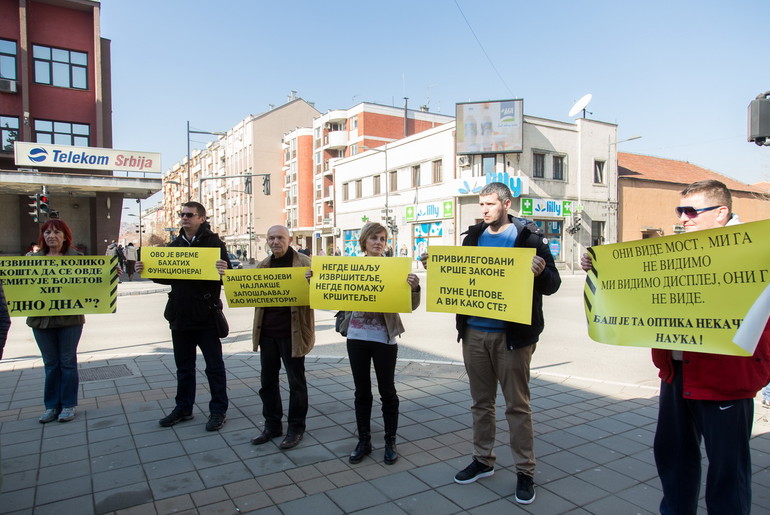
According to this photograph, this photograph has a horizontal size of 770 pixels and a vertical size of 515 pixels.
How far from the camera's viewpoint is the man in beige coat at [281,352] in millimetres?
4559

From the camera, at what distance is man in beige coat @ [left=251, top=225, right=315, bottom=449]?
15.0 feet

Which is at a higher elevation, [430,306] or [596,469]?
[430,306]

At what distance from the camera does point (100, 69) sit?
92.2 ft

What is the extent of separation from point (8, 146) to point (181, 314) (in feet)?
92.4

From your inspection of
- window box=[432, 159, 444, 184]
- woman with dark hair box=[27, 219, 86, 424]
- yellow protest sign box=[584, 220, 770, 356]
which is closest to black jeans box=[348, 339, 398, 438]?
yellow protest sign box=[584, 220, 770, 356]

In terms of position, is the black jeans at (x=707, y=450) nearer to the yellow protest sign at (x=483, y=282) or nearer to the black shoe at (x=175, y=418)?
the yellow protest sign at (x=483, y=282)

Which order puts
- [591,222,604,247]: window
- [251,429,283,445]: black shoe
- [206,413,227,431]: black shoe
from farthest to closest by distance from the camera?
[591,222,604,247]: window → [206,413,227,431]: black shoe → [251,429,283,445]: black shoe

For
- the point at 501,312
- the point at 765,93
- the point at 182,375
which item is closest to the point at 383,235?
the point at 501,312

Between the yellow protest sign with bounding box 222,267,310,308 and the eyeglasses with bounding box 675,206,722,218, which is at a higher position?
the eyeglasses with bounding box 675,206,722,218

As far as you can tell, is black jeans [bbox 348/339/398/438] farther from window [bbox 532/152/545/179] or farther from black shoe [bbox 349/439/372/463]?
window [bbox 532/152/545/179]

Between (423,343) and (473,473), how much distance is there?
5835 millimetres

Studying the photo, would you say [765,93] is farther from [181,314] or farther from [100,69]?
[100,69]

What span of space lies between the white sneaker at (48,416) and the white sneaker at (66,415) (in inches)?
2.7

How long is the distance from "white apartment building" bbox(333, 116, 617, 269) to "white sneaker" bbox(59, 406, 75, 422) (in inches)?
1194
